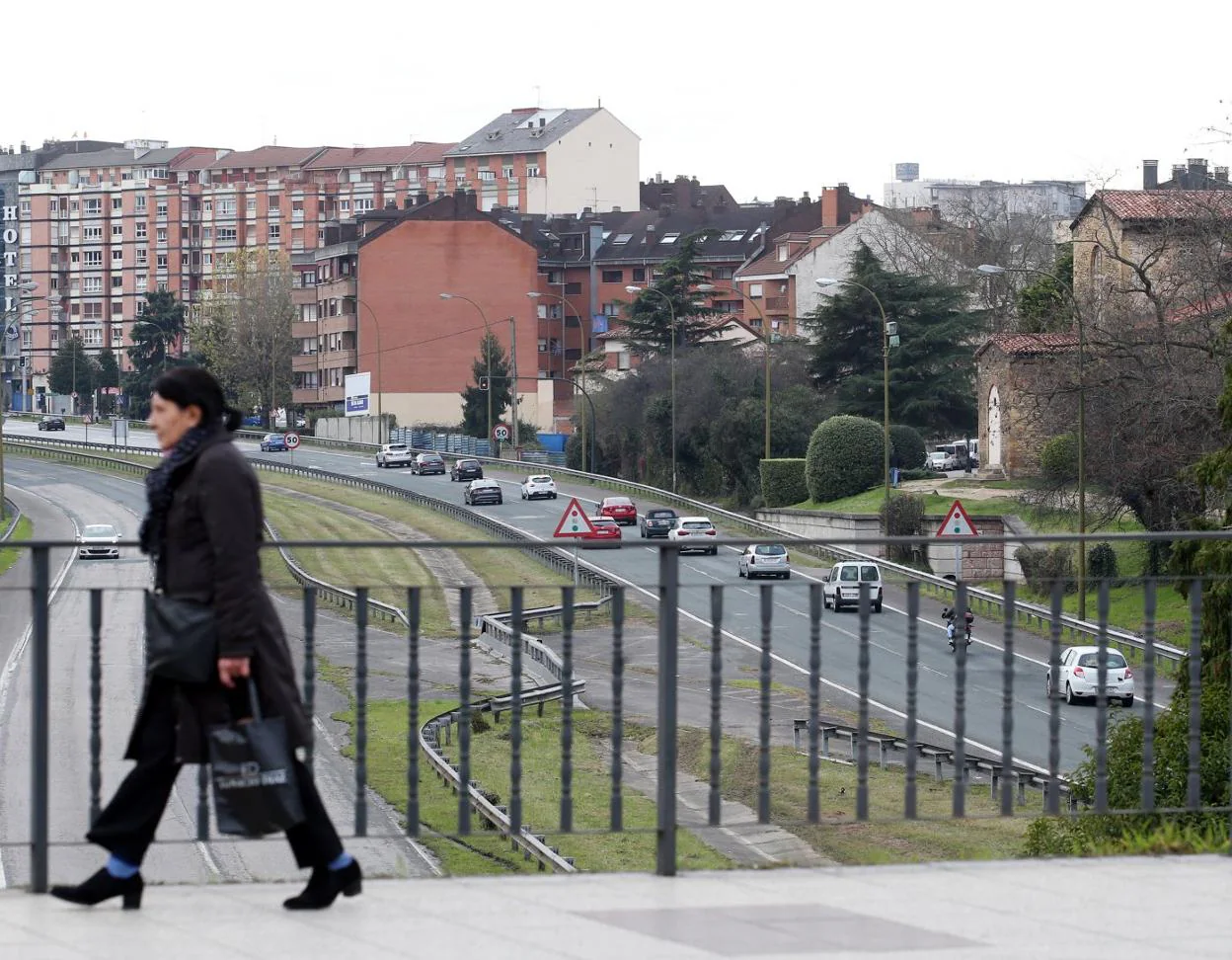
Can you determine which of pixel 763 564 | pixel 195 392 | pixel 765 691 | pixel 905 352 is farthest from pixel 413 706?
pixel 905 352

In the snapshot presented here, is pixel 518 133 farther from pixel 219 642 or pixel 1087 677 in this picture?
pixel 219 642

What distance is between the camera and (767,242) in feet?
465

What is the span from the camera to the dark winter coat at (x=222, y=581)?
650 cm

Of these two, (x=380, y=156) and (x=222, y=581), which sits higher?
(x=380, y=156)

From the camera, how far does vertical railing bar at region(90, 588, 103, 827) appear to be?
7.45 meters

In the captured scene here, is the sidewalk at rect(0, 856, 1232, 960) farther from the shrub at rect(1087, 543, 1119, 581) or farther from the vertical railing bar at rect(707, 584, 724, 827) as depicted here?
the shrub at rect(1087, 543, 1119, 581)

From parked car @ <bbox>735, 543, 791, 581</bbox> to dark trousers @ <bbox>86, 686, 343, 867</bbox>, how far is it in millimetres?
2503

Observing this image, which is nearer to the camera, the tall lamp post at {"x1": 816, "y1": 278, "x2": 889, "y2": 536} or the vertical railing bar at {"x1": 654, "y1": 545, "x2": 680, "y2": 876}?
the vertical railing bar at {"x1": 654, "y1": 545, "x2": 680, "y2": 876}

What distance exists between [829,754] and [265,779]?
6.61 meters

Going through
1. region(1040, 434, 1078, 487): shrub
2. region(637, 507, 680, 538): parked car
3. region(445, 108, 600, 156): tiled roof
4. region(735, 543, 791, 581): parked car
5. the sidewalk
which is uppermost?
region(445, 108, 600, 156): tiled roof

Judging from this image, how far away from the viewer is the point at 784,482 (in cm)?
7694

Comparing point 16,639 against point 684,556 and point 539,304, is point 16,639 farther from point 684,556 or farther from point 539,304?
point 539,304

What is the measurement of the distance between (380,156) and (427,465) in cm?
9404

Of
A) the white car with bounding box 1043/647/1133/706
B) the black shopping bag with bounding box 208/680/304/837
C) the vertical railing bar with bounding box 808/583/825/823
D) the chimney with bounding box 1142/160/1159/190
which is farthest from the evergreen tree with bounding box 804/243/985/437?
the black shopping bag with bounding box 208/680/304/837
